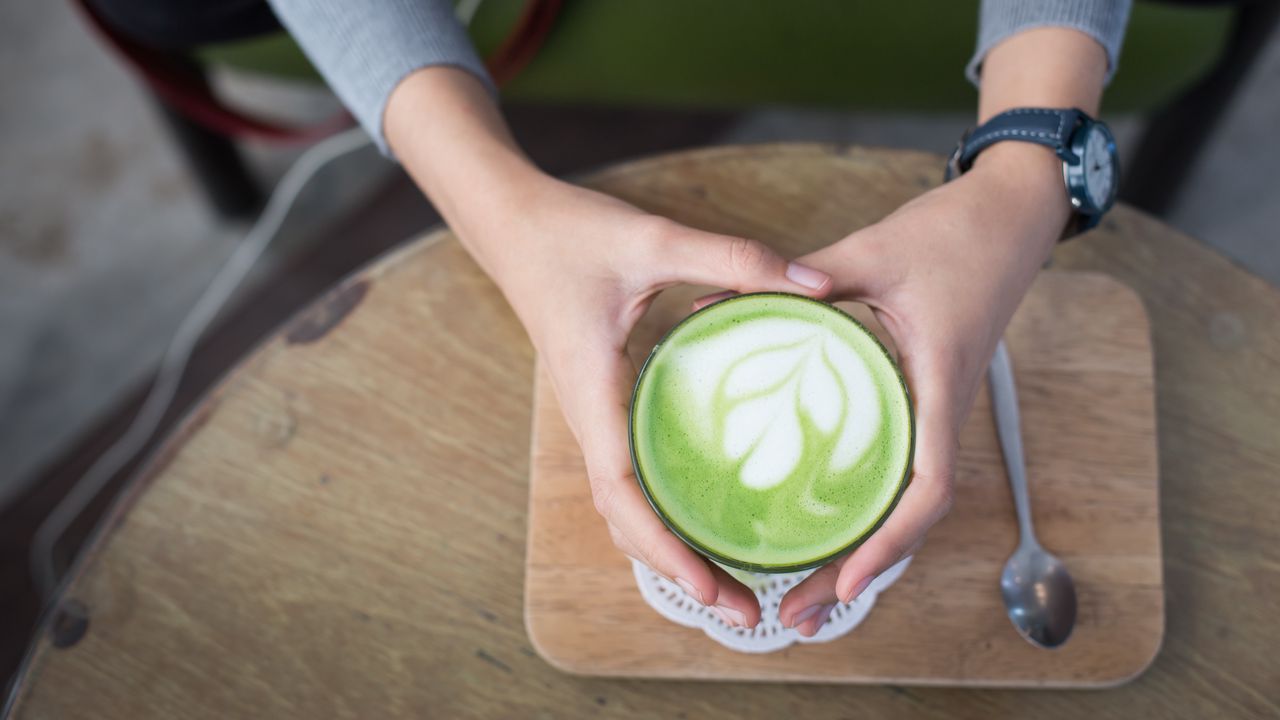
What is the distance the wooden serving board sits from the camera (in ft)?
2.26

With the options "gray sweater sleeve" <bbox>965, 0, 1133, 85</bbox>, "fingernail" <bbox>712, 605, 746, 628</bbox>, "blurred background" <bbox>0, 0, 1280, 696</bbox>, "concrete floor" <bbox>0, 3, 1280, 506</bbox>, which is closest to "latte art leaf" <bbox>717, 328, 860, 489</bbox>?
"fingernail" <bbox>712, 605, 746, 628</bbox>

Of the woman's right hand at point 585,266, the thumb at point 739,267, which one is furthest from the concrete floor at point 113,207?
the thumb at point 739,267

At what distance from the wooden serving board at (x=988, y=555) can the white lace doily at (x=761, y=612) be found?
0.04 feet

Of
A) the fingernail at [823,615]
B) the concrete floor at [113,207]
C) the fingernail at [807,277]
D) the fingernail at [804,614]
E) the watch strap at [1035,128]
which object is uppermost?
the watch strap at [1035,128]

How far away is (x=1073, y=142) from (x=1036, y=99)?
6 cm

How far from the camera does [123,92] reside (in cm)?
180

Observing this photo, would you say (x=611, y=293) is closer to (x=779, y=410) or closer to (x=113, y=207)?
(x=779, y=410)

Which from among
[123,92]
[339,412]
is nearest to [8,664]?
[339,412]

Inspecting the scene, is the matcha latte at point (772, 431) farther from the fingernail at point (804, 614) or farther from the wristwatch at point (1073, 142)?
the wristwatch at point (1073, 142)

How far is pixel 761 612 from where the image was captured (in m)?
0.68

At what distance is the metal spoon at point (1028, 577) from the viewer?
685 mm

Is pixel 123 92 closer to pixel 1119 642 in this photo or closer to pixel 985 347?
pixel 985 347

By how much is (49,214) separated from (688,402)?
1.73 meters

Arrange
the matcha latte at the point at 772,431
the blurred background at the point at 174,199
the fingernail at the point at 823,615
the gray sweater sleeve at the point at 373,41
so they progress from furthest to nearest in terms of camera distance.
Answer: the blurred background at the point at 174,199 → the gray sweater sleeve at the point at 373,41 → the fingernail at the point at 823,615 → the matcha latte at the point at 772,431
